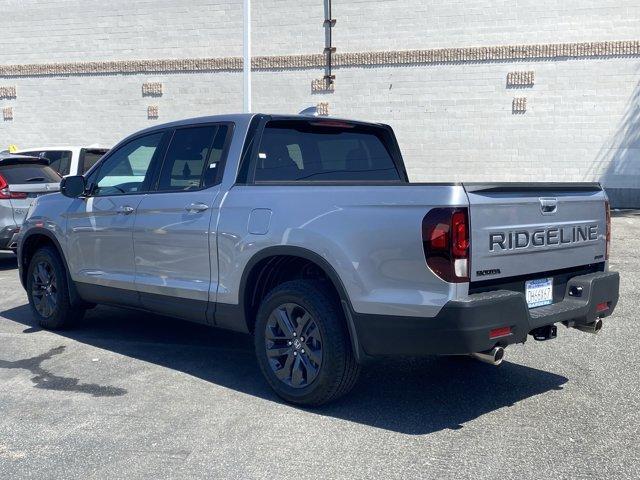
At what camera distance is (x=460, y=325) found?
Result: 4.30m

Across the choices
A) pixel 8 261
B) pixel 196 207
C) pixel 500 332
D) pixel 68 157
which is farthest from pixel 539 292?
pixel 68 157

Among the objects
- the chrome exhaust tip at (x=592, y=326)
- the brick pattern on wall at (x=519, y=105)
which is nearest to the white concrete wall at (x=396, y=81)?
the brick pattern on wall at (x=519, y=105)

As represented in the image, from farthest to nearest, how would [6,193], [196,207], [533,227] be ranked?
[6,193]
[196,207]
[533,227]

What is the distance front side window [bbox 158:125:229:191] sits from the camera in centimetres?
590

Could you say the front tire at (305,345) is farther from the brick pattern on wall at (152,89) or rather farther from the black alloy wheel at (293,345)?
the brick pattern on wall at (152,89)

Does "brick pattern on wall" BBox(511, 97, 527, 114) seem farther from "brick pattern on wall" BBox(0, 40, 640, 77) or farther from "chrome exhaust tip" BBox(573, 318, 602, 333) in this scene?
"chrome exhaust tip" BBox(573, 318, 602, 333)

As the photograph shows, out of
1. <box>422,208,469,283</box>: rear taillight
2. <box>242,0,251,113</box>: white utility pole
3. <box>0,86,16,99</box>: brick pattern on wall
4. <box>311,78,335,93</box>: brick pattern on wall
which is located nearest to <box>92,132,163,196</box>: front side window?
<box>422,208,469,283</box>: rear taillight

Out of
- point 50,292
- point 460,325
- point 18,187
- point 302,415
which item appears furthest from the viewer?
point 18,187

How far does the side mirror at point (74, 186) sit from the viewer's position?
22.7 feet

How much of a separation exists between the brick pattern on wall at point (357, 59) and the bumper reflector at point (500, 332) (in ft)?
51.1

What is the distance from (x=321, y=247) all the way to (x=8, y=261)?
928 cm

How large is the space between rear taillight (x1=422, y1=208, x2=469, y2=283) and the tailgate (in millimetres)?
58

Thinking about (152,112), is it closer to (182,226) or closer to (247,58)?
(247,58)

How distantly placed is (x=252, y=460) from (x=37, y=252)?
424 centimetres
